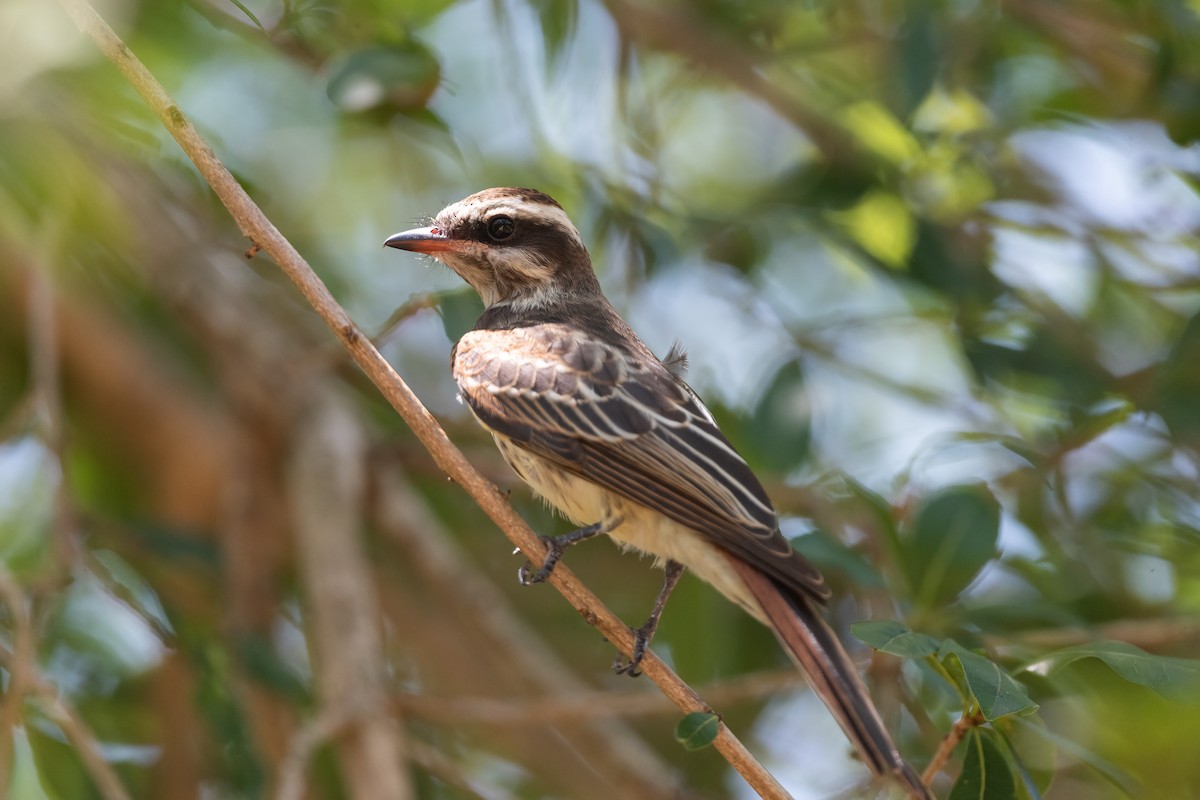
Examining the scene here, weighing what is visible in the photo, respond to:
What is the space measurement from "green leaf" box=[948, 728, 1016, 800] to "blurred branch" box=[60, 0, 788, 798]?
406 millimetres

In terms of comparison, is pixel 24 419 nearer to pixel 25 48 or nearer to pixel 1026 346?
pixel 25 48

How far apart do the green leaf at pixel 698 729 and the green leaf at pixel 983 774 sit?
551 millimetres

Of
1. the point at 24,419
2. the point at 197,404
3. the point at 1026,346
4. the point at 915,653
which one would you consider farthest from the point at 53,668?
the point at 1026,346

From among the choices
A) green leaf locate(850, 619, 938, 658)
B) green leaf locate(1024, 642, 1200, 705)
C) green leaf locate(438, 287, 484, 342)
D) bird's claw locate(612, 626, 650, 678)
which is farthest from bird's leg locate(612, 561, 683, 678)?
green leaf locate(1024, 642, 1200, 705)

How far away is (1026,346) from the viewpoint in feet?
14.6

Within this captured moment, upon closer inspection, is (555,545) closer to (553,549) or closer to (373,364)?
(553,549)

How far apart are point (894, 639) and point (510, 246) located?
6.83ft

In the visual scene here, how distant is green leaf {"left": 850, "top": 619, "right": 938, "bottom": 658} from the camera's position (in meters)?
2.66

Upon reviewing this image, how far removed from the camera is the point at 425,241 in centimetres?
407

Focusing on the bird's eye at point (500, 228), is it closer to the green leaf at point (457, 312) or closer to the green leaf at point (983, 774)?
the green leaf at point (457, 312)

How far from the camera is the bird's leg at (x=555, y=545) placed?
126 inches

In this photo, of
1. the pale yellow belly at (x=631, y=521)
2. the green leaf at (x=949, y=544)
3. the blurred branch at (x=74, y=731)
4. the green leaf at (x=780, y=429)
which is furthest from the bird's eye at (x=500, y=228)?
the blurred branch at (x=74, y=731)

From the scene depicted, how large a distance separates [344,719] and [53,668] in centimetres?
109

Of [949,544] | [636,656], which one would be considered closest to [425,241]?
[636,656]
